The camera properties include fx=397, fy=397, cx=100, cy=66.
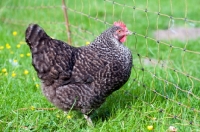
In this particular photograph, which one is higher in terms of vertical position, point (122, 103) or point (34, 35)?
point (34, 35)

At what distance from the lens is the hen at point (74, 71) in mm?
3641

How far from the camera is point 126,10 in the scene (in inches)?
357

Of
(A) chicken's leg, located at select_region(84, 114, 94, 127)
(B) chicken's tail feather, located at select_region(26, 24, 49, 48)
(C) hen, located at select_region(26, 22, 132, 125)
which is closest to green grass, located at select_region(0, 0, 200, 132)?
(A) chicken's leg, located at select_region(84, 114, 94, 127)

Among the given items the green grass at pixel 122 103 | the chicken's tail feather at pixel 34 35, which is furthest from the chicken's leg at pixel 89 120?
the chicken's tail feather at pixel 34 35

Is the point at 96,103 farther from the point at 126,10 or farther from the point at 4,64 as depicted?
the point at 126,10

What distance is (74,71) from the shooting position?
3695 mm

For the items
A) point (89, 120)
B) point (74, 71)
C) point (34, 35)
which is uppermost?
point (34, 35)

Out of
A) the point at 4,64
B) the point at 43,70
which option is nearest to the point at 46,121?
the point at 43,70

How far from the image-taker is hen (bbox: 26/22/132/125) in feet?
11.9

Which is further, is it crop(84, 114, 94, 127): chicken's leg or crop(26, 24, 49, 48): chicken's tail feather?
crop(84, 114, 94, 127): chicken's leg

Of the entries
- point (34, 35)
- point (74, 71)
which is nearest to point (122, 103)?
point (74, 71)

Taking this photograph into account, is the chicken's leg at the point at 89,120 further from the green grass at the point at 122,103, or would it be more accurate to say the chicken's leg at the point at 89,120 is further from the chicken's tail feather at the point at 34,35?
the chicken's tail feather at the point at 34,35

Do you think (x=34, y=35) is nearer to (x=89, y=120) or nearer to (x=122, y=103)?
(x=89, y=120)

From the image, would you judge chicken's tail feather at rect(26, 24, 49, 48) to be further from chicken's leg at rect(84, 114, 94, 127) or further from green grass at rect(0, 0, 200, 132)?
chicken's leg at rect(84, 114, 94, 127)
